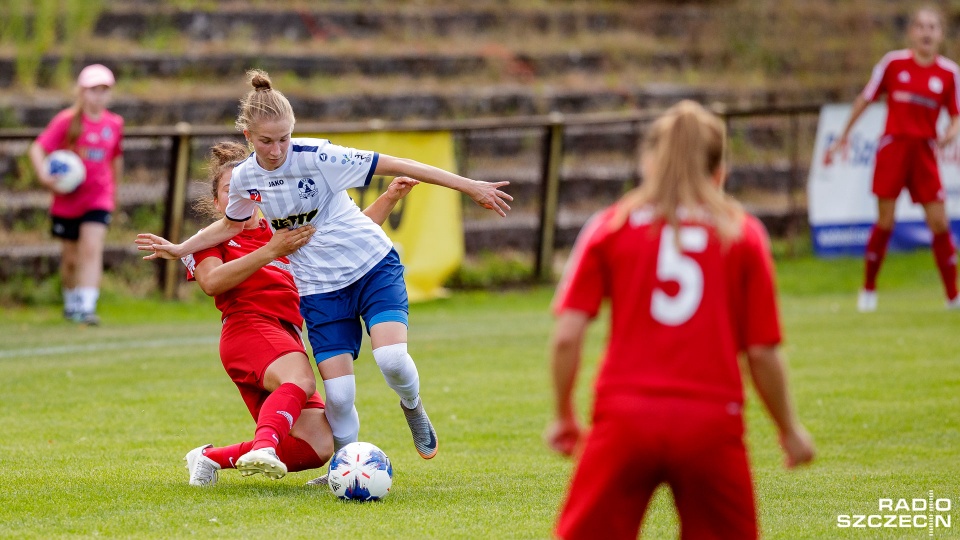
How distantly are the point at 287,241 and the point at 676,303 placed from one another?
254 cm

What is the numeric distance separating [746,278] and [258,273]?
3.11 m

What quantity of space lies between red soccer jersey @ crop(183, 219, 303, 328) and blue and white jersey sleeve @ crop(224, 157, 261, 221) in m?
0.23

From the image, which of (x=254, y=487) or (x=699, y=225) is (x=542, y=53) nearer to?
(x=254, y=487)

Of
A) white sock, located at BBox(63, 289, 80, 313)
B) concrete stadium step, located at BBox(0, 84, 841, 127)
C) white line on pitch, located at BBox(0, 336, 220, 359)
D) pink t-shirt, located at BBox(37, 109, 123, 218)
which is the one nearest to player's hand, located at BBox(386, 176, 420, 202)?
white line on pitch, located at BBox(0, 336, 220, 359)

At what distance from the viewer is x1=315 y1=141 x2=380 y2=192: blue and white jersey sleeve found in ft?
18.4

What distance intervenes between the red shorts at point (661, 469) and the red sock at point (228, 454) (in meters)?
2.63

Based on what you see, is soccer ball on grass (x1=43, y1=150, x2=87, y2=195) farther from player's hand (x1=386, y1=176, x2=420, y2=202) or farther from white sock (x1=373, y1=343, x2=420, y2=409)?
white sock (x1=373, y1=343, x2=420, y2=409)

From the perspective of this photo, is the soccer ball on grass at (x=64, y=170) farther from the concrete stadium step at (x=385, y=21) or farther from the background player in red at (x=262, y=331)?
the concrete stadium step at (x=385, y=21)

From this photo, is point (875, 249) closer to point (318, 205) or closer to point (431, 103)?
point (318, 205)

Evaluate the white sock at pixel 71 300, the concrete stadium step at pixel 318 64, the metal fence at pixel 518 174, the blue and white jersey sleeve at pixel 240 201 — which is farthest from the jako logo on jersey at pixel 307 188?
the concrete stadium step at pixel 318 64

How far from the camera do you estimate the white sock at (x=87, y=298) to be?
11.6m

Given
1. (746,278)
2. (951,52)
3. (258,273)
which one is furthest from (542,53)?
(746,278)

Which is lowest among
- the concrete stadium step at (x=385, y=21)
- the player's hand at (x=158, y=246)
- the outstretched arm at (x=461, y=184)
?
the player's hand at (x=158, y=246)

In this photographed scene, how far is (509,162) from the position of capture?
17688mm
